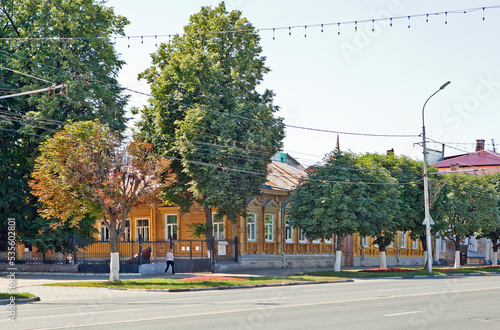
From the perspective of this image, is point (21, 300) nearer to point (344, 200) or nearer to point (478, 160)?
point (344, 200)

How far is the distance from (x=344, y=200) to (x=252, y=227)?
28.0ft

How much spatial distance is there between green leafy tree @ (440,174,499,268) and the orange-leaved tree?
25.9 metres

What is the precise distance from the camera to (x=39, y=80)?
33.8 meters

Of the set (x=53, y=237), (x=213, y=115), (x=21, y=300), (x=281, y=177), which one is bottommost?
(x=21, y=300)

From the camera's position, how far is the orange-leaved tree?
24844mm

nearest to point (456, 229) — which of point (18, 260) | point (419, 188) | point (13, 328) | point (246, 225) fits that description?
point (419, 188)

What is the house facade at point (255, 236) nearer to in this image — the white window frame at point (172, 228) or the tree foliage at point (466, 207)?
the white window frame at point (172, 228)

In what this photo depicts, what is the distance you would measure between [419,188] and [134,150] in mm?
24498

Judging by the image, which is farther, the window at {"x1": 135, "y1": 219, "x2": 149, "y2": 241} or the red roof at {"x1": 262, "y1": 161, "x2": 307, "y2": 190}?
the window at {"x1": 135, "y1": 219, "x2": 149, "y2": 241}

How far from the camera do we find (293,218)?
3719cm

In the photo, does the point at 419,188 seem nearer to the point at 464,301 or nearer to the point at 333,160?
the point at 333,160

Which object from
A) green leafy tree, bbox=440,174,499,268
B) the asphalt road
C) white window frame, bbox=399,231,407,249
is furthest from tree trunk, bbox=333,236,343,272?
white window frame, bbox=399,231,407,249

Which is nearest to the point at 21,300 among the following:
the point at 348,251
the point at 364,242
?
the point at 348,251

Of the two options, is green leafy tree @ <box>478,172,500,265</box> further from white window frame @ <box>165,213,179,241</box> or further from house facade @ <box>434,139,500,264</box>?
white window frame @ <box>165,213,179,241</box>
